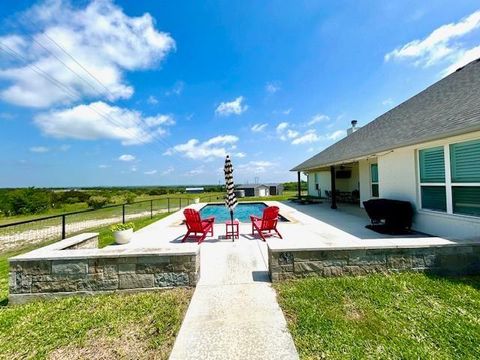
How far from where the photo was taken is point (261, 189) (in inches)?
1483

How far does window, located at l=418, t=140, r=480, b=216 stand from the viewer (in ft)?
17.0

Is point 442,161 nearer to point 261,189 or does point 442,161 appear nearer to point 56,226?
point 56,226

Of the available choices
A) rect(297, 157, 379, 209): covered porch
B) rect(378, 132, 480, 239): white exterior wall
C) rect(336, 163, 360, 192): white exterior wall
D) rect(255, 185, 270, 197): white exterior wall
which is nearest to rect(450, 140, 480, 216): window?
rect(378, 132, 480, 239): white exterior wall

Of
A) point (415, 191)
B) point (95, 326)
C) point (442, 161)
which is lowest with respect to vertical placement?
point (95, 326)

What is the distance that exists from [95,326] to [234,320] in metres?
1.80

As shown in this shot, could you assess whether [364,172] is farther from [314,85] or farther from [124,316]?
[124,316]

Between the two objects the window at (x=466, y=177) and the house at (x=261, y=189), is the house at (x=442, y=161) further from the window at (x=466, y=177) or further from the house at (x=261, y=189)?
the house at (x=261, y=189)

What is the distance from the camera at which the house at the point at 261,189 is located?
120 ft

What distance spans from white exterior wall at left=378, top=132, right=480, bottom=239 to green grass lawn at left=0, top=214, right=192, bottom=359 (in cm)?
570

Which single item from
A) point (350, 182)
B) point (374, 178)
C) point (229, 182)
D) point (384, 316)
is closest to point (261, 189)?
point (350, 182)

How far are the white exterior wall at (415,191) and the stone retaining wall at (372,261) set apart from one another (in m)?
0.95

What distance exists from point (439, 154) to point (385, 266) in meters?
4.09

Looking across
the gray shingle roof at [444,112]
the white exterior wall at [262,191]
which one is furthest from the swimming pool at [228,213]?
the white exterior wall at [262,191]

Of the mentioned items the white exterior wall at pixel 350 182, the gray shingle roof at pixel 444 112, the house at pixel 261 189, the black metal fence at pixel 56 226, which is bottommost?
the black metal fence at pixel 56 226
